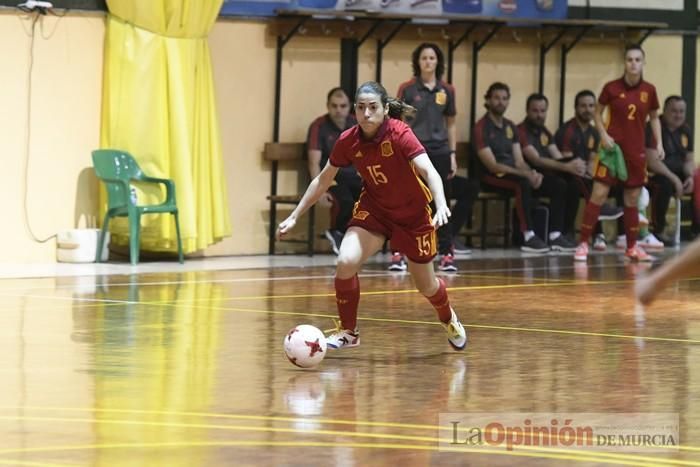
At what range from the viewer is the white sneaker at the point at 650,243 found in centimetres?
1568

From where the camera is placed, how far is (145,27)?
12.9 m

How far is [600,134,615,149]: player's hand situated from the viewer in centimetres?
1321

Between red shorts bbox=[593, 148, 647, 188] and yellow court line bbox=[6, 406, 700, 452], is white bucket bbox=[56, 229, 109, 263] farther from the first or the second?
yellow court line bbox=[6, 406, 700, 452]

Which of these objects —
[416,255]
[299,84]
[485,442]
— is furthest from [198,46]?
[485,442]

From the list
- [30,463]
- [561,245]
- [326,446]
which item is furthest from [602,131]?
[30,463]

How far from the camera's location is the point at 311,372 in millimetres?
6797

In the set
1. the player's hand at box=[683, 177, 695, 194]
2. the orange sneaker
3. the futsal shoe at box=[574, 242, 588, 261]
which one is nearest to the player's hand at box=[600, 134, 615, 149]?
the futsal shoe at box=[574, 242, 588, 261]

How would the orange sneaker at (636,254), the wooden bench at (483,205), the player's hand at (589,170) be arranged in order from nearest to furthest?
the orange sneaker at (636,254) < the wooden bench at (483,205) < the player's hand at (589,170)

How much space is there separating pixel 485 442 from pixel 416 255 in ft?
8.11

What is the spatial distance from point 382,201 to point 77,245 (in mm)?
5889

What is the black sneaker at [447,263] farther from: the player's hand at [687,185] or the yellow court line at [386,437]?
the yellow court line at [386,437]

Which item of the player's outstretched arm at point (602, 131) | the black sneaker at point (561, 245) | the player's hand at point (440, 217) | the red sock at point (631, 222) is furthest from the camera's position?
the black sneaker at point (561, 245)

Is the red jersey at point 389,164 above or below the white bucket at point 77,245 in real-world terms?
above

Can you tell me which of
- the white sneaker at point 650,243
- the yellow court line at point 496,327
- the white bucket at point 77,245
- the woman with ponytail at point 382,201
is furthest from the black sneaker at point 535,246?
the woman with ponytail at point 382,201
